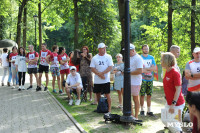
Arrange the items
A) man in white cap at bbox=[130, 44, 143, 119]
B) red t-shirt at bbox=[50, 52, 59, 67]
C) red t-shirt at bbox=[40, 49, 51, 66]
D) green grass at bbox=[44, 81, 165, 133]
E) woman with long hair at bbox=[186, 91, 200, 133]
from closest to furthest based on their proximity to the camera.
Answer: woman with long hair at bbox=[186, 91, 200, 133] < green grass at bbox=[44, 81, 165, 133] < man in white cap at bbox=[130, 44, 143, 119] < red t-shirt at bbox=[50, 52, 59, 67] < red t-shirt at bbox=[40, 49, 51, 66]

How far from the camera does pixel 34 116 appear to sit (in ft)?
27.8

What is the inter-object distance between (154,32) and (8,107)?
2342 cm

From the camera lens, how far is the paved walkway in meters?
6.96

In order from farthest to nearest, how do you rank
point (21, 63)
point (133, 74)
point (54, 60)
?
point (21, 63) < point (54, 60) < point (133, 74)

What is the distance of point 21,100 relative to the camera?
37.7ft

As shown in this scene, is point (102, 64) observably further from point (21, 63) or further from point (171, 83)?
point (21, 63)

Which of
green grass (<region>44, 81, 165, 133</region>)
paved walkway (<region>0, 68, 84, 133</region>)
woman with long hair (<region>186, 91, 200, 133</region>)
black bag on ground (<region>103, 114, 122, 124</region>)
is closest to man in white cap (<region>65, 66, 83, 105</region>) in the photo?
green grass (<region>44, 81, 165, 133</region>)

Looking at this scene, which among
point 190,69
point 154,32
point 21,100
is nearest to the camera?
point 190,69

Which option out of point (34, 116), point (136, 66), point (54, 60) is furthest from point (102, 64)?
point (54, 60)

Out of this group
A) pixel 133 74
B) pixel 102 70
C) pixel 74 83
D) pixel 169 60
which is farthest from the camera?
pixel 74 83

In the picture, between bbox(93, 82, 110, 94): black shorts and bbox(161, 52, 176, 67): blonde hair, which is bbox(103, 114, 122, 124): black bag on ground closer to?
bbox(93, 82, 110, 94): black shorts

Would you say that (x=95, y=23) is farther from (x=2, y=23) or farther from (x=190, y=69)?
(x=2, y=23)

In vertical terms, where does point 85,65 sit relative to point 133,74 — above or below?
above

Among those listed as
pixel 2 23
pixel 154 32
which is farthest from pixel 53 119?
pixel 2 23
